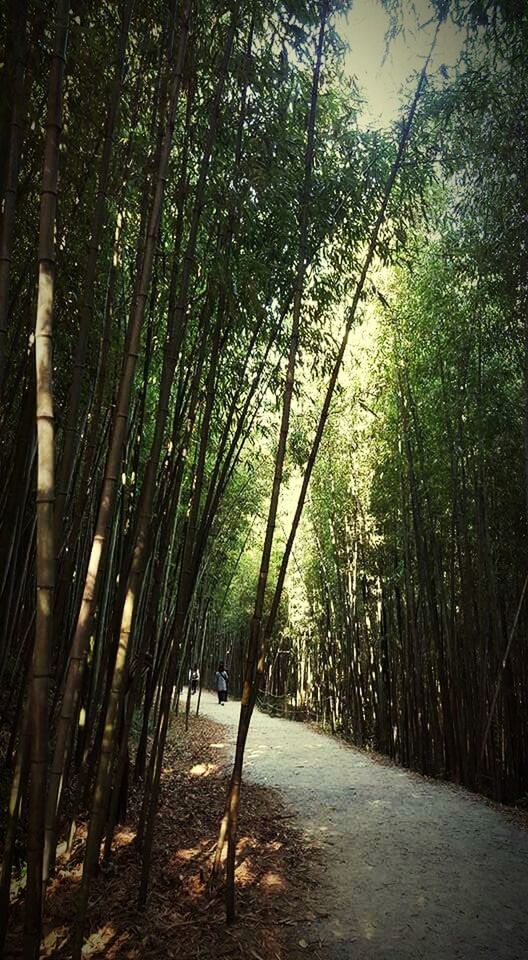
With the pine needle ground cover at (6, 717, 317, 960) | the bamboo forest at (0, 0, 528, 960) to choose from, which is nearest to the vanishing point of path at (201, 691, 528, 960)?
the bamboo forest at (0, 0, 528, 960)

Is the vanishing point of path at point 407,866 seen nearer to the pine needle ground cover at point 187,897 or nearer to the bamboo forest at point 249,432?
the bamboo forest at point 249,432

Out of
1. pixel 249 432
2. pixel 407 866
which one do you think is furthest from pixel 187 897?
pixel 249 432

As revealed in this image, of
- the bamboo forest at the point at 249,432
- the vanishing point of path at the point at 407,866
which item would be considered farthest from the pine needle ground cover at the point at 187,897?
the vanishing point of path at the point at 407,866

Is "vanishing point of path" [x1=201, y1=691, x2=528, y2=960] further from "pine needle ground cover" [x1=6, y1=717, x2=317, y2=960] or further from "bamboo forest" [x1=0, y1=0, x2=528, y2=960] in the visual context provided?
"pine needle ground cover" [x1=6, y1=717, x2=317, y2=960]

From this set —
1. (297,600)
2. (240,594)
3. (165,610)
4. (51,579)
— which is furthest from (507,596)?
(240,594)

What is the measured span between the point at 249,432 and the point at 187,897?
2.81m

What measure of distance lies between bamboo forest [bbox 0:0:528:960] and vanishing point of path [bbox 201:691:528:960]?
21 millimetres

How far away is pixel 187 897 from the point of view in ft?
7.80

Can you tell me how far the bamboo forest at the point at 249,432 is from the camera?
1689 millimetres

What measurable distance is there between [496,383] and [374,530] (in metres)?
2.28

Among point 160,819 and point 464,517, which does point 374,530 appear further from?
point 160,819

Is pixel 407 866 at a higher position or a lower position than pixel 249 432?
lower

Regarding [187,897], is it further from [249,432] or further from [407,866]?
[249,432]

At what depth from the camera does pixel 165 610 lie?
451cm
